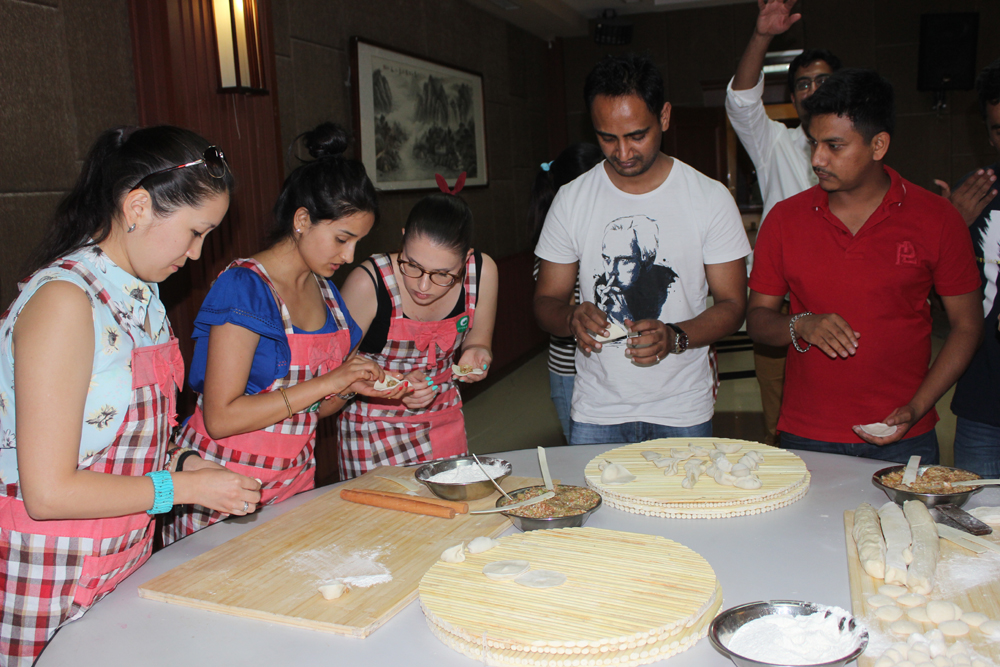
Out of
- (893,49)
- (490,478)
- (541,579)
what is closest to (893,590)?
(541,579)

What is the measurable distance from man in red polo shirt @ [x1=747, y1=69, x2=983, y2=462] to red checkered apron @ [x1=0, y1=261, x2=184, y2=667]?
5.04 ft

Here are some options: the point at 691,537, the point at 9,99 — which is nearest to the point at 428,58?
the point at 9,99

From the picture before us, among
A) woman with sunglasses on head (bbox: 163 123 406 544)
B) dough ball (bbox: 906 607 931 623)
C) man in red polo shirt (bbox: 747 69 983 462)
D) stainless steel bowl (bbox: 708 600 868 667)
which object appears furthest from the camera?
man in red polo shirt (bbox: 747 69 983 462)

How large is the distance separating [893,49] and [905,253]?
6.99 metres

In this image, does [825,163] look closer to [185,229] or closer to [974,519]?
[974,519]

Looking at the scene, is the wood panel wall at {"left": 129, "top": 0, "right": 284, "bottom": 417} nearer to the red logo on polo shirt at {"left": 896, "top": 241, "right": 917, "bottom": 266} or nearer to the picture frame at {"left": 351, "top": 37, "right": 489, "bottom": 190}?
the picture frame at {"left": 351, "top": 37, "right": 489, "bottom": 190}

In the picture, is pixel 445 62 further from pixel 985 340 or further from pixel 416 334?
pixel 985 340

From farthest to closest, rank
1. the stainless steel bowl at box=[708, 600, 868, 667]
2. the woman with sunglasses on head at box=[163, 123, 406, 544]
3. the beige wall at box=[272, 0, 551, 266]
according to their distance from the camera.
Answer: the beige wall at box=[272, 0, 551, 266] < the woman with sunglasses on head at box=[163, 123, 406, 544] < the stainless steel bowl at box=[708, 600, 868, 667]

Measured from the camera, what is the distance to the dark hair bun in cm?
198

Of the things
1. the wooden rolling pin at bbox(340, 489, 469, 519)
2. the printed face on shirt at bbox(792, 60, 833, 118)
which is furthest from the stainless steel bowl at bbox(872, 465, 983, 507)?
the printed face on shirt at bbox(792, 60, 833, 118)

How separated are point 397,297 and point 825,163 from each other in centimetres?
121

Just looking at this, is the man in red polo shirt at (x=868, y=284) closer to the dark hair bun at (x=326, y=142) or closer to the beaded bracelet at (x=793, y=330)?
the beaded bracelet at (x=793, y=330)

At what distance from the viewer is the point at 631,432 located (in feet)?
7.45

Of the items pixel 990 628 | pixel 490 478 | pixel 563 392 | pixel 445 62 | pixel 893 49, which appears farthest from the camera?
pixel 893 49
